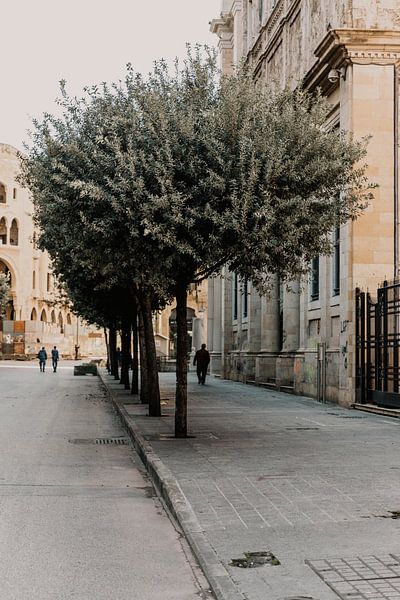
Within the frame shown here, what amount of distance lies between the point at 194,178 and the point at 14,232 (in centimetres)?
8694

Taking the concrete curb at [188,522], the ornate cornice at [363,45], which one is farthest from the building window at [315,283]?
the concrete curb at [188,522]

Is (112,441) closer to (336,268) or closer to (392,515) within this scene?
(392,515)

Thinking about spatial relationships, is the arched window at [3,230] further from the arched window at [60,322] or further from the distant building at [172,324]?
the distant building at [172,324]

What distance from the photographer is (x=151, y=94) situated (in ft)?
40.6

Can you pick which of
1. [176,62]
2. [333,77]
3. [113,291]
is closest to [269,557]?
[176,62]

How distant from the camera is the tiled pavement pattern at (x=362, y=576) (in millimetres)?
4988

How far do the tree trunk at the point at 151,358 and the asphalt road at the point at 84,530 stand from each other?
2.53 m

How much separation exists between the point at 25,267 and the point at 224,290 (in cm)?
5844

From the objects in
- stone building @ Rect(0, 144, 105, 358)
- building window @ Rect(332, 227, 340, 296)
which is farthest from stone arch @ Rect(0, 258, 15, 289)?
building window @ Rect(332, 227, 340, 296)

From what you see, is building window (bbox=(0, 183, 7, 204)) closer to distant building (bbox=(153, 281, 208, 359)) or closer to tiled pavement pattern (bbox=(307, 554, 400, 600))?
distant building (bbox=(153, 281, 208, 359))

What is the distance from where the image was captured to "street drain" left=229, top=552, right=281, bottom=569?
5.79 m

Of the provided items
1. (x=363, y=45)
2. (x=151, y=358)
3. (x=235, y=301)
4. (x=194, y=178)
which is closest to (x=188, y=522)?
(x=194, y=178)

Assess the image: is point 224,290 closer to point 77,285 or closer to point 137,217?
point 77,285

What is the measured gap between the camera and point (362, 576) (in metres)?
5.38
